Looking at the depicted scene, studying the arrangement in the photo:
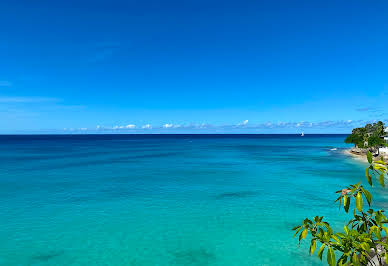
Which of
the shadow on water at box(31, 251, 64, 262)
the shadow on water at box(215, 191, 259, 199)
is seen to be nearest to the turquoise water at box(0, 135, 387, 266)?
the shadow on water at box(31, 251, 64, 262)

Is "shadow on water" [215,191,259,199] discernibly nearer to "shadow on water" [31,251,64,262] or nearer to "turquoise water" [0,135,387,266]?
"turquoise water" [0,135,387,266]

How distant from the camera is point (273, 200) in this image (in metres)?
26.3

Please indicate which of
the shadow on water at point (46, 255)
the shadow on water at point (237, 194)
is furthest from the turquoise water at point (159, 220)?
the shadow on water at point (237, 194)

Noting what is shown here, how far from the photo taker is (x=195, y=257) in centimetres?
1455

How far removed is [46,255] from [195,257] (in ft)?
31.1

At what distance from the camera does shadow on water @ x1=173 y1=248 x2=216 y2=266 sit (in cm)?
1396

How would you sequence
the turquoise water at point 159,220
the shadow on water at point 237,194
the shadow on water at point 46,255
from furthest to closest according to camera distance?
the shadow on water at point 237,194 < the turquoise water at point 159,220 < the shadow on water at point 46,255

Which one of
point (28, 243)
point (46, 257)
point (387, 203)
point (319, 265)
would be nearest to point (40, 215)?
point (28, 243)

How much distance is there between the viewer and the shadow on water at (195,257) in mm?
13961

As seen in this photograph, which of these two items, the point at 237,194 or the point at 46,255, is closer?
the point at 46,255

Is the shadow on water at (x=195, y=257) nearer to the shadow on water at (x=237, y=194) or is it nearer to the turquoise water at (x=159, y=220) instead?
the turquoise water at (x=159, y=220)

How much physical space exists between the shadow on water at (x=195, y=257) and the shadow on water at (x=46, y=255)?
7.56 m

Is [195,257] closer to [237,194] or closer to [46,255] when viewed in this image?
[46,255]

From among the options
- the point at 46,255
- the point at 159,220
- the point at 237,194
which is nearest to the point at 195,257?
the point at 159,220
